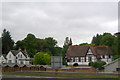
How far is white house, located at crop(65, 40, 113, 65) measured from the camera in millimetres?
→ 61209

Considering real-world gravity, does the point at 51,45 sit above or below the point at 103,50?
above

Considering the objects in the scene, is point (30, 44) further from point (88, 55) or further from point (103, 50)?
point (103, 50)

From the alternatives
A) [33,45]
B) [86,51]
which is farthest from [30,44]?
[86,51]

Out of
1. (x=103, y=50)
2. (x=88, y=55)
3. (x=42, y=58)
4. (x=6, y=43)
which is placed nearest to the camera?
(x=42, y=58)

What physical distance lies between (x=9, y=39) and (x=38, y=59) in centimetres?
3827

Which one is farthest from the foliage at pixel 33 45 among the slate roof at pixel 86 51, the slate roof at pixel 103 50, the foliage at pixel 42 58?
the foliage at pixel 42 58

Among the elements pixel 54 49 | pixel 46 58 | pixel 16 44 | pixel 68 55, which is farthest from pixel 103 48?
pixel 16 44

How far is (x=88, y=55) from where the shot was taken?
62.9 metres

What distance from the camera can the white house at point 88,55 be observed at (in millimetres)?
61209

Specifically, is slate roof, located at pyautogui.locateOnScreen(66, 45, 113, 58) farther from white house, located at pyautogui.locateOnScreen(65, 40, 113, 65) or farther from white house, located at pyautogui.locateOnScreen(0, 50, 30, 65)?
white house, located at pyautogui.locateOnScreen(0, 50, 30, 65)

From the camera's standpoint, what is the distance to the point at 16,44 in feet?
281

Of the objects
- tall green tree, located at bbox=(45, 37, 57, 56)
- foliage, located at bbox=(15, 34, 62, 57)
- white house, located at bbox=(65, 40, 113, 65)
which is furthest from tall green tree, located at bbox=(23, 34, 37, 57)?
white house, located at bbox=(65, 40, 113, 65)

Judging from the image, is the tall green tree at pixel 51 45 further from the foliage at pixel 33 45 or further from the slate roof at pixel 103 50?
the slate roof at pixel 103 50

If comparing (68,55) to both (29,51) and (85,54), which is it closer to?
(85,54)
